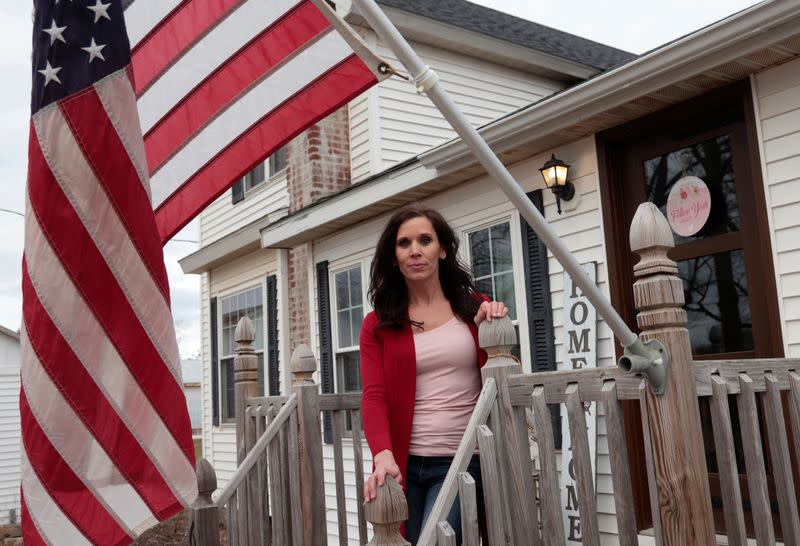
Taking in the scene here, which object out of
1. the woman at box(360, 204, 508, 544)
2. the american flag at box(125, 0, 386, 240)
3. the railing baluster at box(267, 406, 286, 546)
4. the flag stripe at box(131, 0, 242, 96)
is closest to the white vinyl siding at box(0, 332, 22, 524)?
the railing baluster at box(267, 406, 286, 546)

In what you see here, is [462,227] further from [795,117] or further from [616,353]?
[795,117]

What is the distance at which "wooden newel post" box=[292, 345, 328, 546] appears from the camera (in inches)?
169

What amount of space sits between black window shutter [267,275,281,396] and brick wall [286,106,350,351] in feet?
2.29

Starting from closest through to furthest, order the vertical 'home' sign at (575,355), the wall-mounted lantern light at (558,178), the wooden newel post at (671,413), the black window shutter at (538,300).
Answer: the wooden newel post at (671,413) < the vertical 'home' sign at (575,355) < the wall-mounted lantern light at (558,178) < the black window shutter at (538,300)

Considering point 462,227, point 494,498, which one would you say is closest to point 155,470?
point 494,498

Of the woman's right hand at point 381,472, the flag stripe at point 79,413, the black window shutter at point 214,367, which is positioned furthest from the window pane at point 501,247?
the black window shutter at point 214,367

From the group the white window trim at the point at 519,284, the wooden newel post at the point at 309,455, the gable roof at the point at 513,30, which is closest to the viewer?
the wooden newel post at the point at 309,455

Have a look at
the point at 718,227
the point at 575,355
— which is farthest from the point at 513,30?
the point at 718,227

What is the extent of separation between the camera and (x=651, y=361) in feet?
7.44

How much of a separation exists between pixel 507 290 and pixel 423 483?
4.19m

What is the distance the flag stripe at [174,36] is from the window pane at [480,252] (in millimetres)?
4266

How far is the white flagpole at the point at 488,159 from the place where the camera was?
211 centimetres

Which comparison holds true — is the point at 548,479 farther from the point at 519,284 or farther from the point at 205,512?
the point at 519,284

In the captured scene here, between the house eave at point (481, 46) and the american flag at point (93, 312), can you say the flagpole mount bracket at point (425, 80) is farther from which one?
the house eave at point (481, 46)
